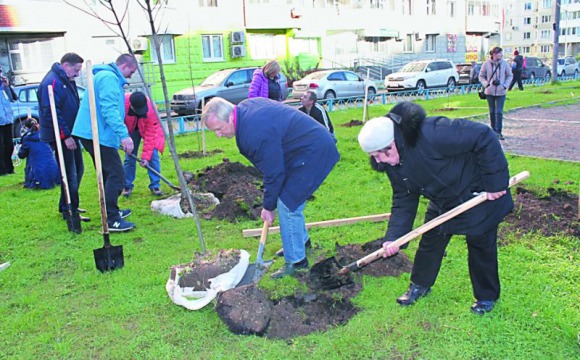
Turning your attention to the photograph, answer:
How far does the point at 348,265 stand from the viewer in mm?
3846

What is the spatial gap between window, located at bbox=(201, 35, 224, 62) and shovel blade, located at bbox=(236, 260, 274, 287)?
22.0 meters

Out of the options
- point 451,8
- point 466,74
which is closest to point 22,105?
point 466,74

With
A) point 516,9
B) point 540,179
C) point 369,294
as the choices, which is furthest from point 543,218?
point 516,9

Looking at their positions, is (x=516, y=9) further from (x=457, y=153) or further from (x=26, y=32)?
(x=457, y=153)

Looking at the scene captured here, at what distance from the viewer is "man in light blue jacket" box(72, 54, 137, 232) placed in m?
5.00

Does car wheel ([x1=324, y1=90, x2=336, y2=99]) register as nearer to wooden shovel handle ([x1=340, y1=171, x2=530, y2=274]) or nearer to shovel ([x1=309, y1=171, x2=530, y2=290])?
shovel ([x1=309, y1=171, x2=530, y2=290])

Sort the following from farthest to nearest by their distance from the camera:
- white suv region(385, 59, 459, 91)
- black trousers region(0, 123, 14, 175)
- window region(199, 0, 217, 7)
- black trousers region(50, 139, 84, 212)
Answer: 1. window region(199, 0, 217, 7)
2. white suv region(385, 59, 459, 91)
3. black trousers region(0, 123, 14, 175)
4. black trousers region(50, 139, 84, 212)

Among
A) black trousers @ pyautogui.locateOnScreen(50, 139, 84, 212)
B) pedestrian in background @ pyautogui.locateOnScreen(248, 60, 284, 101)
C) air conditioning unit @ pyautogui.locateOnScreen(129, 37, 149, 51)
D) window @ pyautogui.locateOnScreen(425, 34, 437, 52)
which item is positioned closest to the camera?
black trousers @ pyautogui.locateOnScreen(50, 139, 84, 212)

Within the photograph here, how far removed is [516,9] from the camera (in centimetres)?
8619

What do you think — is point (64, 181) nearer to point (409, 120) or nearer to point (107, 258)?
point (107, 258)

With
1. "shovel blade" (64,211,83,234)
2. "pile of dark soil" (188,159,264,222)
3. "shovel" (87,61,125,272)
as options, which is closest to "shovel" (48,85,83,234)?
"shovel blade" (64,211,83,234)

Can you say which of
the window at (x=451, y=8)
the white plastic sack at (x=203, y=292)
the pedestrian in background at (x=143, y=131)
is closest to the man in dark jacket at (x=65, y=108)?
the pedestrian in background at (x=143, y=131)

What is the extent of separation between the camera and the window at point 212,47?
24703 millimetres

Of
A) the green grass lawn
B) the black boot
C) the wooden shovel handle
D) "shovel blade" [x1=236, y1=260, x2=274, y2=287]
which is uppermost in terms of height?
the wooden shovel handle
